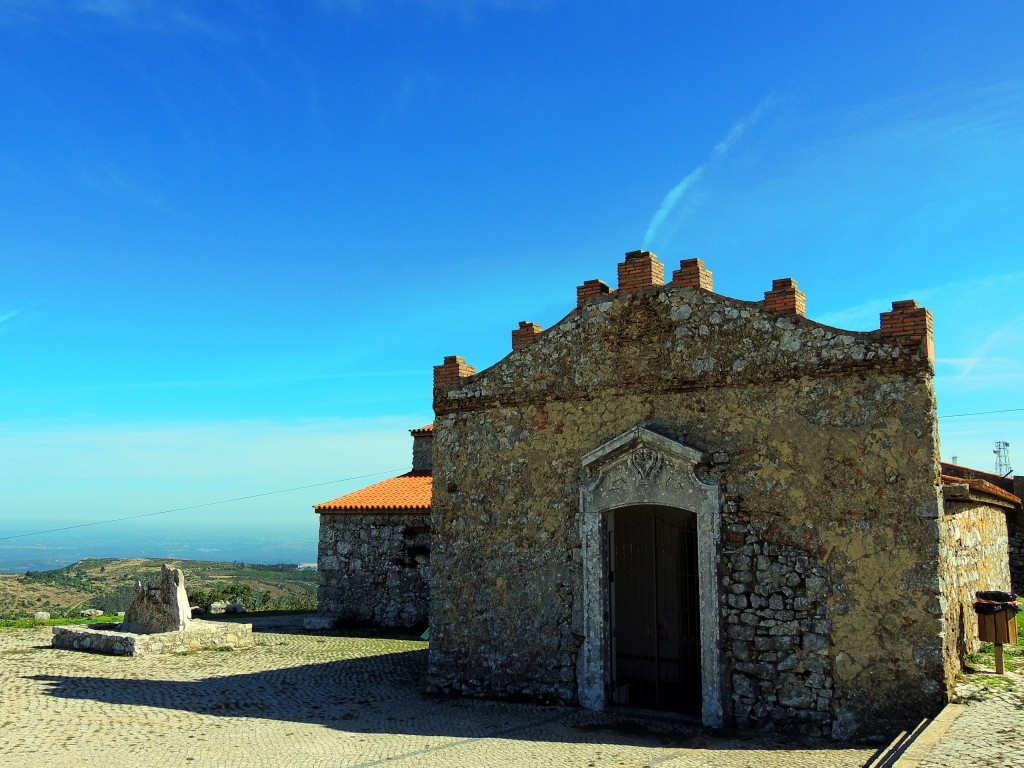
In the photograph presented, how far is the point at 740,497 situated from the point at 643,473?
49.7 inches

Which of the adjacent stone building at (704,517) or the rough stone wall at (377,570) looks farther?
the rough stone wall at (377,570)

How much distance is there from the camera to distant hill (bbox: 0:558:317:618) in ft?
99.1

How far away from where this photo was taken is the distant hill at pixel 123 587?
99.1 feet

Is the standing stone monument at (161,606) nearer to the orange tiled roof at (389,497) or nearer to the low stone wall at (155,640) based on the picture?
the low stone wall at (155,640)

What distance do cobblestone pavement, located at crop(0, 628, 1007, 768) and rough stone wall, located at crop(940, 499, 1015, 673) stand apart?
6.82 ft

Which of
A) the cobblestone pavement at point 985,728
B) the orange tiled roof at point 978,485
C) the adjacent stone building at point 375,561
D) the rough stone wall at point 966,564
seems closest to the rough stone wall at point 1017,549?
the rough stone wall at point 966,564

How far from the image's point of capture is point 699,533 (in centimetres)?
945

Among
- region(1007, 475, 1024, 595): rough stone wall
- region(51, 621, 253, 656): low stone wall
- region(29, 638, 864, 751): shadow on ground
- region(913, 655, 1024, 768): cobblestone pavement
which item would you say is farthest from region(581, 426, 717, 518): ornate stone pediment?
region(1007, 475, 1024, 595): rough stone wall

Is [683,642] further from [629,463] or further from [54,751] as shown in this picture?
[54,751]

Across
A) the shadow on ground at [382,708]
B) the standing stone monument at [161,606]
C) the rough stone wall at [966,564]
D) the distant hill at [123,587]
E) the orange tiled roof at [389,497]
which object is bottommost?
the distant hill at [123,587]

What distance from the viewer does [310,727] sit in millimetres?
9305

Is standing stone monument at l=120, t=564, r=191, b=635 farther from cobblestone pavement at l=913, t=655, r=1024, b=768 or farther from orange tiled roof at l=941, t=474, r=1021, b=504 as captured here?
orange tiled roof at l=941, t=474, r=1021, b=504

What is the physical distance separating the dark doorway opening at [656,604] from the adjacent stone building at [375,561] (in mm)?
7472

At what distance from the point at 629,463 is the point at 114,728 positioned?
7209 mm
